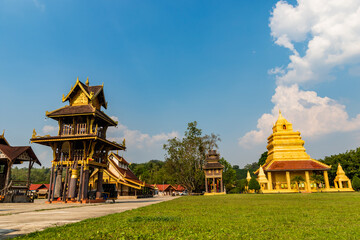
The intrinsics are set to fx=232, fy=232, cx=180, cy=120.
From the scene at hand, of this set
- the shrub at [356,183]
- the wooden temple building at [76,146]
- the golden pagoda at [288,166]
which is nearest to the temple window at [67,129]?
the wooden temple building at [76,146]

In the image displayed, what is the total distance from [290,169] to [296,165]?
7.66 ft

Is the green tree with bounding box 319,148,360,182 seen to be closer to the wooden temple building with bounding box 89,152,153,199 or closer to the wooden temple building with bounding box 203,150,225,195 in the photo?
the wooden temple building with bounding box 203,150,225,195

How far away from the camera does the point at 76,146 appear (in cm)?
2380

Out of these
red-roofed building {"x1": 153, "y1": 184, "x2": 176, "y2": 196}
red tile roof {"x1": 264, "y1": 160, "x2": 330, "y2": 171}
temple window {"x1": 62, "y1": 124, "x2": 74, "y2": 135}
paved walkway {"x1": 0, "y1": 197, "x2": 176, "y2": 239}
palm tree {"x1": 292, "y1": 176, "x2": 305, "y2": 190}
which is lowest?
red-roofed building {"x1": 153, "y1": 184, "x2": 176, "y2": 196}

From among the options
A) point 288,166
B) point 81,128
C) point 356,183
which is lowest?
point 356,183

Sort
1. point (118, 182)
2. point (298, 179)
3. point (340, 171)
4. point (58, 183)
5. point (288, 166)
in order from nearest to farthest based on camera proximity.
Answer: point (58, 183) → point (118, 182) → point (340, 171) → point (298, 179) → point (288, 166)

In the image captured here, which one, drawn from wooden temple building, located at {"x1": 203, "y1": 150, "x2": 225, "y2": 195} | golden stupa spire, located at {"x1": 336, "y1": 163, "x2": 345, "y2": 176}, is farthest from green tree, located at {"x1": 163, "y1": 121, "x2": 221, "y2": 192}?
golden stupa spire, located at {"x1": 336, "y1": 163, "x2": 345, "y2": 176}

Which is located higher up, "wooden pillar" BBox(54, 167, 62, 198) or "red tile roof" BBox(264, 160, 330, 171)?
"red tile roof" BBox(264, 160, 330, 171)

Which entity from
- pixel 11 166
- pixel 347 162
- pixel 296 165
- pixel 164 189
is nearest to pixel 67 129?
pixel 11 166

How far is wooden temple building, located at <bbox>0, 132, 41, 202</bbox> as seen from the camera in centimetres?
2512

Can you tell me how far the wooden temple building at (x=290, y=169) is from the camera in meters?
43.3

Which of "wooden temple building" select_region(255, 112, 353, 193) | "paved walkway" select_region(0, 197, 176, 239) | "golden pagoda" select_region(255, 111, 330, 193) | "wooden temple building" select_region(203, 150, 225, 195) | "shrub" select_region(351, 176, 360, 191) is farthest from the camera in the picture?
"golden pagoda" select_region(255, 111, 330, 193)

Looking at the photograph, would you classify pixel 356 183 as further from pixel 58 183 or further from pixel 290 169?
pixel 58 183

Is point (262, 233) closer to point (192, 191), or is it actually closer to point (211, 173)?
point (211, 173)
